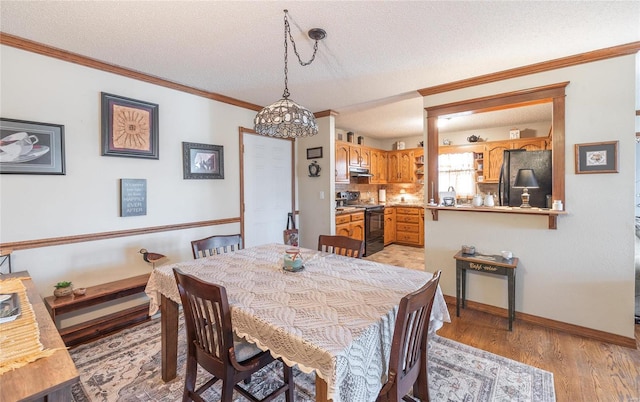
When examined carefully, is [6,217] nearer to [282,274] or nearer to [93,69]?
[93,69]

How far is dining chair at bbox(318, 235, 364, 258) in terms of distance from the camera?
2.33 m

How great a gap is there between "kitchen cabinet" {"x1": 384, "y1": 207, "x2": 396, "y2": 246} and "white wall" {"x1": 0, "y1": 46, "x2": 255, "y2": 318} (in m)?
3.88

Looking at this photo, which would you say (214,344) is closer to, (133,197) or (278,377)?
(278,377)

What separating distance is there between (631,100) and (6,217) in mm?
5046

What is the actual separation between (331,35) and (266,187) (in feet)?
8.03

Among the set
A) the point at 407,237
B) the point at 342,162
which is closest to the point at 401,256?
the point at 407,237

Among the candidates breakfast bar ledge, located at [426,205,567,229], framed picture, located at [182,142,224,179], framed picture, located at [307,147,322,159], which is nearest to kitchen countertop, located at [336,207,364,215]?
framed picture, located at [307,147,322,159]

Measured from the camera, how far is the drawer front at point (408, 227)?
615 cm

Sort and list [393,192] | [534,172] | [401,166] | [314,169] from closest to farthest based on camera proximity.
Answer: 1. [534,172]
2. [314,169]
3. [401,166]
4. [393,192]

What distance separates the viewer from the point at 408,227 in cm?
627

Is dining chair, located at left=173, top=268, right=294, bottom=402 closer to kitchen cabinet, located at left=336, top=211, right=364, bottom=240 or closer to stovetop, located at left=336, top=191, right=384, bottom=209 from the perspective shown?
kitchen cabinet, located at left=336, top=211, right=364, bottom=240

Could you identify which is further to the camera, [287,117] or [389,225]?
[389,225]

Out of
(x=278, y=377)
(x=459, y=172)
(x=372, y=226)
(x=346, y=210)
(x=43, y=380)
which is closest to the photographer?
(x=43, y=380)

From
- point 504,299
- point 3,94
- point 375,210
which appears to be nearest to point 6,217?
point 3,94
